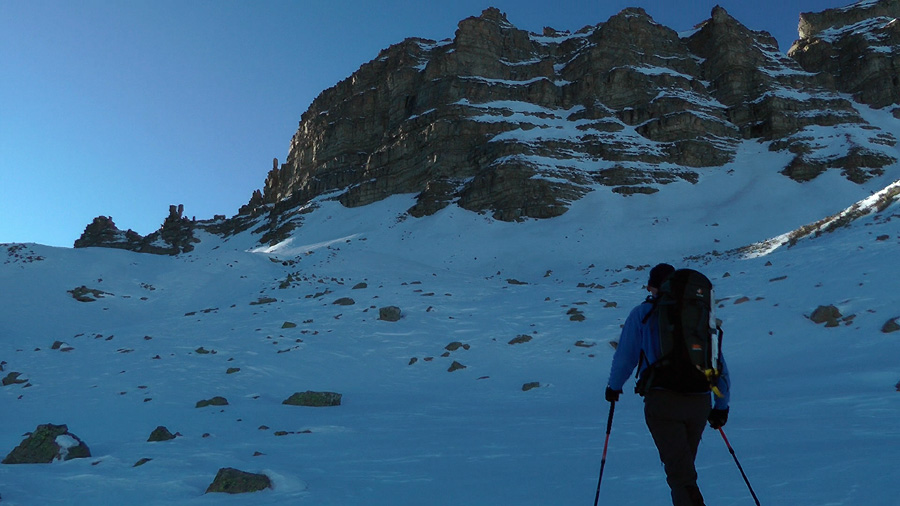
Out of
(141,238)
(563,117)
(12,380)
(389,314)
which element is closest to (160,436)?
(12,380)

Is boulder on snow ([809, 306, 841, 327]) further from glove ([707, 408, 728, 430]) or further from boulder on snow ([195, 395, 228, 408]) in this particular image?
boulder on snow ([195, 395, 228, 408])

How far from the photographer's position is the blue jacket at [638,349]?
392 centimetres

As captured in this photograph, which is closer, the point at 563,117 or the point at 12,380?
the point at 12,380

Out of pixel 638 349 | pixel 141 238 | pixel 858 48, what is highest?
pixel 858 48

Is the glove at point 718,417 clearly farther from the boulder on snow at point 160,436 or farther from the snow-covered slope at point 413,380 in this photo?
the boulder on snow at point 160,436

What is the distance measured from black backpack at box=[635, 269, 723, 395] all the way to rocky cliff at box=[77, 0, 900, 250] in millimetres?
49031

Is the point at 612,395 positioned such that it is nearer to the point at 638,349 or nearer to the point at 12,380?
the point at 638,349

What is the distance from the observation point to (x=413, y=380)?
521 inches

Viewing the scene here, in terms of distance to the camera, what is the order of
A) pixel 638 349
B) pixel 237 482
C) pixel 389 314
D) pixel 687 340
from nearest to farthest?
pixel 687 340, pixel 638 349, pixel 237 482, pixel 389 314

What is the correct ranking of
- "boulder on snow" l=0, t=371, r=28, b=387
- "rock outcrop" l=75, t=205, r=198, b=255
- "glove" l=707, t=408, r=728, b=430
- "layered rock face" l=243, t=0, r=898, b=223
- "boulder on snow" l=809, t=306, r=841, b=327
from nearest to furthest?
"glove" l=707, t=408, r=728, b=430, "boulder on snow" l=809, t=306, r=841, b=327, "boulder on snow" l=0, t=371, r=28, b=387, "layered rock face" l=243, t=0, r=898, b=223, "rock outcrop" l=75, t=205, r=198, b=255

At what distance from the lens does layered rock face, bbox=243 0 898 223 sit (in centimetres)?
5759

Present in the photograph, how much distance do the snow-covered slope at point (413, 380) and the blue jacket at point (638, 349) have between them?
98 centimetres

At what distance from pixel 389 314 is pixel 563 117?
2321 inches

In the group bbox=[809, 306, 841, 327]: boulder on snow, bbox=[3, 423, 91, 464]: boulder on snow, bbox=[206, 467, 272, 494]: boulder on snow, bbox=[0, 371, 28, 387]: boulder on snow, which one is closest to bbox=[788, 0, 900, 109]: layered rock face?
bbox=[809, 306, 841, 327]: boulder on snow
